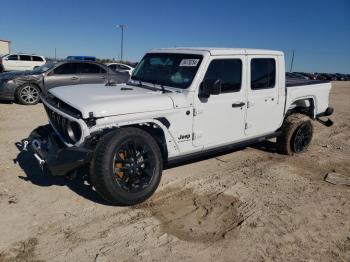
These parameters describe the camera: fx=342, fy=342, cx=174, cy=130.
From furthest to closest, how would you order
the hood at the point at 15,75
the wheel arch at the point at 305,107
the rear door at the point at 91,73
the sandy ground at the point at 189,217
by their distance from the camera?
the rear door at the point at 91,73 → the hood at the point at 15,75 → the wheel arch at the point at 305,107 → the sandy ground at the point at 189,217

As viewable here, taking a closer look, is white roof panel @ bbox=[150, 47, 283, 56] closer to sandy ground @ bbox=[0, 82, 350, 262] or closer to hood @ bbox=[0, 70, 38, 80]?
sandy ground @ bbox=[0, 82, 350, 262]

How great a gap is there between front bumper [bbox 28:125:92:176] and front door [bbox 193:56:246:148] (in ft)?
5.48

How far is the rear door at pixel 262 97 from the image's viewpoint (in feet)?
18.1

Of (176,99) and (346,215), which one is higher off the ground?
(176,99)

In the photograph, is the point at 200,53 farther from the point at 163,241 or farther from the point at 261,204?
the point at 163,241

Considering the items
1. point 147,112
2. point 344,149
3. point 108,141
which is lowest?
point 344,149

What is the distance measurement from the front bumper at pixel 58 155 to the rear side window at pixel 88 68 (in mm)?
7361

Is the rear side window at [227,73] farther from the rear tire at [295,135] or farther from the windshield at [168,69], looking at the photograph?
the rear tire at [295,135]

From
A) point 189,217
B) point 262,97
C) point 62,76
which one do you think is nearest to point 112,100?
point 189,217


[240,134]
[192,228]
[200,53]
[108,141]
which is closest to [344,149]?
[240,134]

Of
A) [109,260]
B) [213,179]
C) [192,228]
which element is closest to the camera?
[109,260]

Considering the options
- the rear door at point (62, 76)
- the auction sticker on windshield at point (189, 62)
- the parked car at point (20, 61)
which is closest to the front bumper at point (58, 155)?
the auction sticker on windshield at point (189, 62)

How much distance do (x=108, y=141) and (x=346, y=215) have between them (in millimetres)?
3063

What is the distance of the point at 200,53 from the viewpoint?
493 cm
